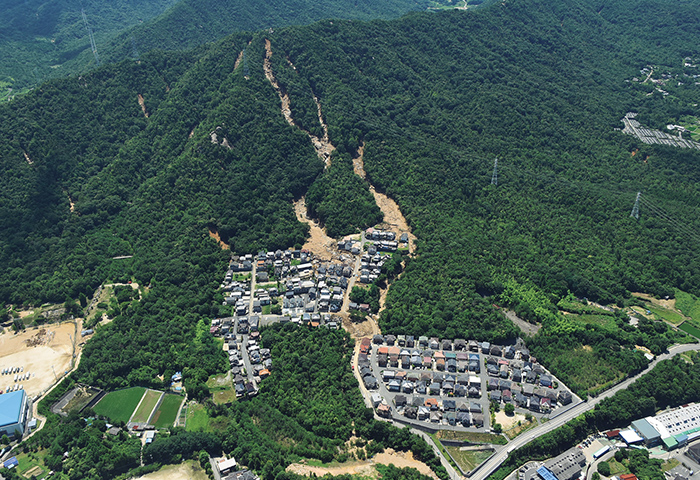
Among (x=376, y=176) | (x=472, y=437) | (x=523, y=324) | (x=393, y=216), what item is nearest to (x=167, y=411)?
(x=472, y=437)

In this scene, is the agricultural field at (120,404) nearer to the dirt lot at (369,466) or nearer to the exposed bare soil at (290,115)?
the dirt lot at (369,466)

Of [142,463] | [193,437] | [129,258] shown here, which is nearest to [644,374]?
[193,437]

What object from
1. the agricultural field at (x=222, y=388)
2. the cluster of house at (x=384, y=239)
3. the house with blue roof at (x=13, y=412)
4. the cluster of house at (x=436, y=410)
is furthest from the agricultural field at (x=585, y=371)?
the house with blue roof at (x=13, y=412)

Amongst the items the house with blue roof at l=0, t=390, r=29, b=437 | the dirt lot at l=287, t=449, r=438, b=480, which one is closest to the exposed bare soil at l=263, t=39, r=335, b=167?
the dirt lot at l=287, t=449, r=438, b=480

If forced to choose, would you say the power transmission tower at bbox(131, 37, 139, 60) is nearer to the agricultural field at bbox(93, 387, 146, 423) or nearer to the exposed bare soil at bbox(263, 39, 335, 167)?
the exposed bare soil at bbox(263, 39, 335, 167)

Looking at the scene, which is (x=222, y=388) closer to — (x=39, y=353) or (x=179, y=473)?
(x=179, y=473)

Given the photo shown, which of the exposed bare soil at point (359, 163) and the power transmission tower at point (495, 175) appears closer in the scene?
the power transmission tower at point (495, 175)
